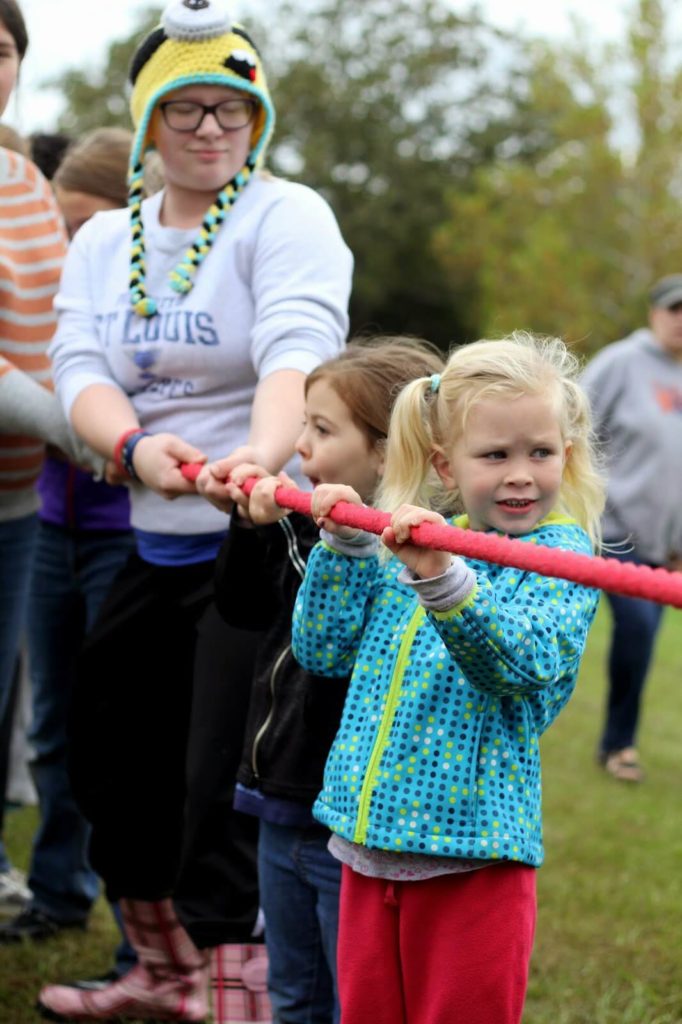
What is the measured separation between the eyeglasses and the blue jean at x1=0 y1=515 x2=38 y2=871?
1083 mm

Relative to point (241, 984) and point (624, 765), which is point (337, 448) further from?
point (624, 765)

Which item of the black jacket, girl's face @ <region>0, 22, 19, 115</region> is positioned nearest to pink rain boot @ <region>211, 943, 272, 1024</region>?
the black jacket

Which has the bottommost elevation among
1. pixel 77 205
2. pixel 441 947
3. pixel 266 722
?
pixel 441 947

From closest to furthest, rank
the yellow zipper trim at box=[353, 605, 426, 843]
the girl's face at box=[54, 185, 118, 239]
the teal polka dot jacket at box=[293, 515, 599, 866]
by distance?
the teal polka dot jacket at box=[293, 515, 599, 866] → the yellow zipper trim at box=[353, 605, 426, 843] → the girl's face at box=[54, 185, 118, 239]

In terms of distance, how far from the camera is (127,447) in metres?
2.79

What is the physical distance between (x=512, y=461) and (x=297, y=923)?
984mm

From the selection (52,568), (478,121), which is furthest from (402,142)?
(52,568)

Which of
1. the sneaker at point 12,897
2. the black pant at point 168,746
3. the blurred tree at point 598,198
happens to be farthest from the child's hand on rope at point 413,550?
the blurred tree at point 598,198

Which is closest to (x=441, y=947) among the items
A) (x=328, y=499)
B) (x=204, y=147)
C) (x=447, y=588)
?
(x=447, y=588)

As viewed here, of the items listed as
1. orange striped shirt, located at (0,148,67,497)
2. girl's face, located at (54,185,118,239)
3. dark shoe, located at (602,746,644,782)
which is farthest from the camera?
dark shoe, located at (602,746,644,782)

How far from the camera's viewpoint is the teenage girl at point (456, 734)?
2119 millimetres

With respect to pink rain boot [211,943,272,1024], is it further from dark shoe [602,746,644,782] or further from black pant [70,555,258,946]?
dark shoe [602,746,644,782]

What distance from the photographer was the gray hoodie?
6059 millimetres

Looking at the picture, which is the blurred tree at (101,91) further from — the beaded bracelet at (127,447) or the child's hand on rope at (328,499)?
the child's hand on rope at (328,499)
